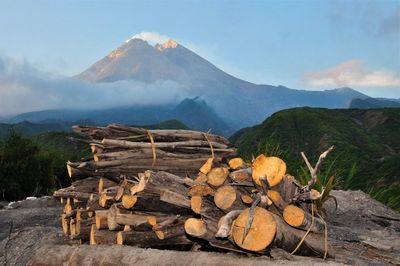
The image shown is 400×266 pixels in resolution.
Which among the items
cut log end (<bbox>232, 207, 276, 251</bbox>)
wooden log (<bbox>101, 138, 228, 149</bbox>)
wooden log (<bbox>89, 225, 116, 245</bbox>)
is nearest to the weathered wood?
wooden log (<bbox>101, 138, 228, 149</bbox>)

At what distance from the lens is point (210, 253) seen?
597cm

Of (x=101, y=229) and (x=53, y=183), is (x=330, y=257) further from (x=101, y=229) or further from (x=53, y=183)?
(x=53, y=183)

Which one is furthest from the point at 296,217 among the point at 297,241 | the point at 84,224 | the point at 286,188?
the point at 84,224

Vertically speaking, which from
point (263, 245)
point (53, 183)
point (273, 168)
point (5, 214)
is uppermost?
point (273, 168)

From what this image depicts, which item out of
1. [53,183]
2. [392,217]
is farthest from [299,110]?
[392,217]

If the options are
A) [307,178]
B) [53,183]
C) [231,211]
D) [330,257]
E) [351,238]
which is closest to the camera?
[231,211]

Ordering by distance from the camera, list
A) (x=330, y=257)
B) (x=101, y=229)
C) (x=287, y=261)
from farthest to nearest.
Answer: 1. (x=101, y=229)
2. (x=330, y=257)
3. (x=287, y=261)

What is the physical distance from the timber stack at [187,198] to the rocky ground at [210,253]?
0.22m

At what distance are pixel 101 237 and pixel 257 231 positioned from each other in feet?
9.25

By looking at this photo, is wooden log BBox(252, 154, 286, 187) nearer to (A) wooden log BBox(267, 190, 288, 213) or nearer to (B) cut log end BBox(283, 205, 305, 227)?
(A) wooden log BBox(267, 190, 288, 213)

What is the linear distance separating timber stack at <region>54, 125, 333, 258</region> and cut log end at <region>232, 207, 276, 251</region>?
0.04 feet

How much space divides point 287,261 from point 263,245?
1.11ft

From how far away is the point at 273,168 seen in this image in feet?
21.1

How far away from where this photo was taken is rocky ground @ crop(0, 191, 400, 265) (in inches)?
231
